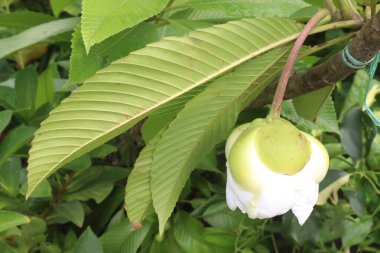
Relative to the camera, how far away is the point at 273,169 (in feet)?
1.57

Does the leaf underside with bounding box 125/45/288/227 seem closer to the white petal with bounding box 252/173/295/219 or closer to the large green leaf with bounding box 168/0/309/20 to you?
the white petal with bounding box 252/173/295/219

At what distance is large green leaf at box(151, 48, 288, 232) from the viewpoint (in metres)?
0.57

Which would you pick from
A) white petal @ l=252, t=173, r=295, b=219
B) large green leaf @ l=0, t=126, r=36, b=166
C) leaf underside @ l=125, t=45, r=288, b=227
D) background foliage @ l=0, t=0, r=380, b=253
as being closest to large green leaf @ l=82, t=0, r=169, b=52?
background foliage @ l=0, t=0, r=380, b=253

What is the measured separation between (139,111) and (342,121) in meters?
0.57

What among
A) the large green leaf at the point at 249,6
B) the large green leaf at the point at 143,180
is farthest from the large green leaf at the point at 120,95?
the large green leaf at the point at 249,6

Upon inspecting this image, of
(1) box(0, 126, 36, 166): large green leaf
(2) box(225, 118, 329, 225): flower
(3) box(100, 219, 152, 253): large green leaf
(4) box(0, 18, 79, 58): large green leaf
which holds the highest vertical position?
(4) box(0, 18, 79, 58): large green leaf

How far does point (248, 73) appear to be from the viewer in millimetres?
570

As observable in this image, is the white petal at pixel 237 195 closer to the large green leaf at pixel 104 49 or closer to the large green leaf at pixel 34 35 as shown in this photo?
the large green leaf at pixel 104 49

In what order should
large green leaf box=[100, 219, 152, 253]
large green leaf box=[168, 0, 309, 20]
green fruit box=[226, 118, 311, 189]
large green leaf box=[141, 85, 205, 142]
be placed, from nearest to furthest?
green fruit box=[226, 118, 311, 189] → large green leaf box=[141, 85, 205, 142] → large green leaf box=[168, 0, 309, 20] → large green leaf box=[100, 219, 152, 253]

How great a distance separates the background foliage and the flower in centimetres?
8

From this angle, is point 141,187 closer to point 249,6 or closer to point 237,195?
point 237,195

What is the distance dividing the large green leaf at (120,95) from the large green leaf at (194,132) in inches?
1.8

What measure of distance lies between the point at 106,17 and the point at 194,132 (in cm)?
15

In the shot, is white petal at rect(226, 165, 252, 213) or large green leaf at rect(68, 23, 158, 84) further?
large green leaf at rect(68, 23, 158, 84)
